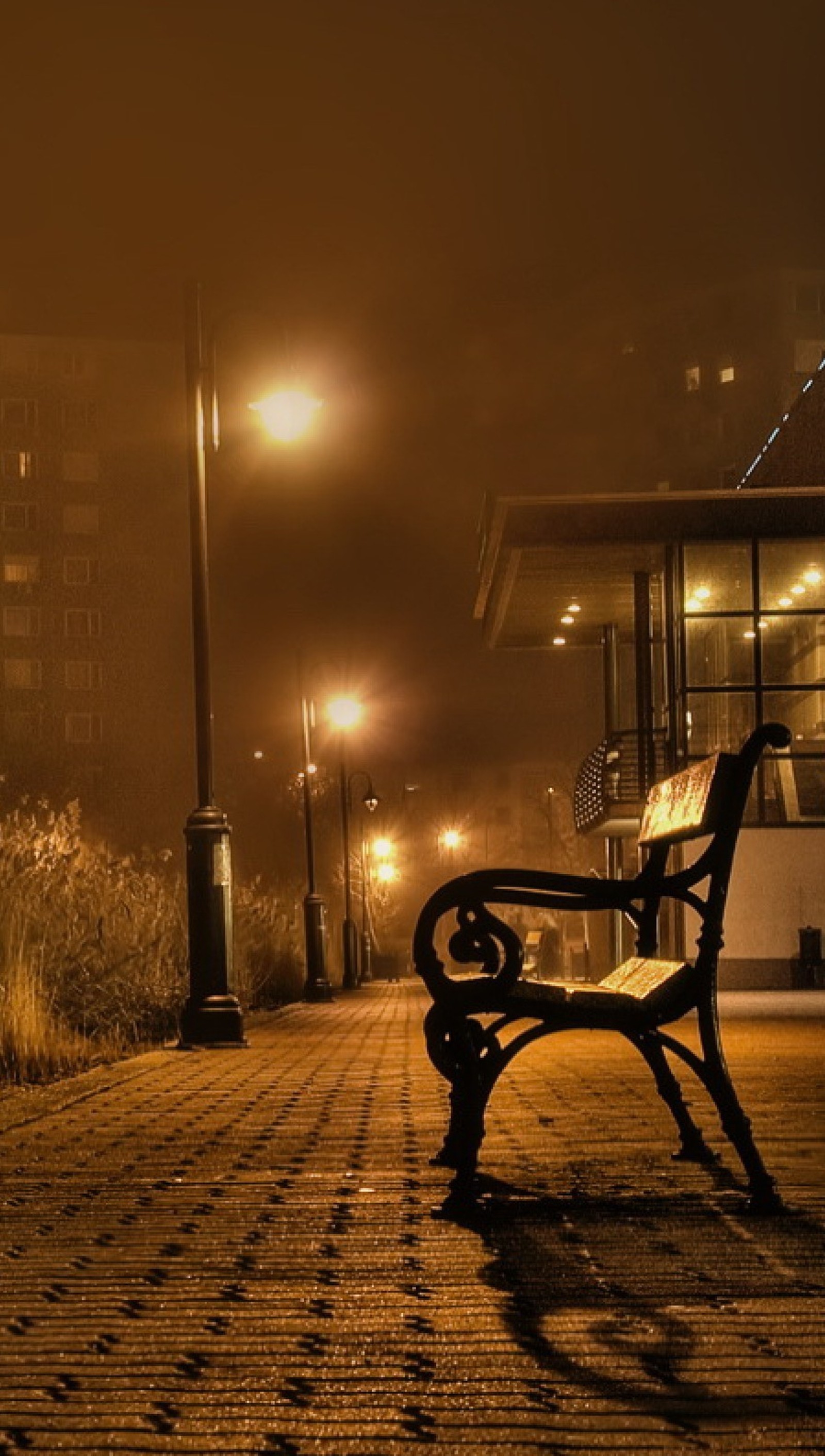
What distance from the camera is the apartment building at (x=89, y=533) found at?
107 m

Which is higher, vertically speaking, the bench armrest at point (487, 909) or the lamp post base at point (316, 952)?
the bench armrest at point (487, 909)

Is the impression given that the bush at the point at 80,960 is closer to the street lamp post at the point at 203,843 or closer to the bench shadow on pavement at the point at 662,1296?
the street lamp post at the point at 203,843

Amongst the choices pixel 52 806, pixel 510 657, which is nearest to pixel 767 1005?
pixel 52 806

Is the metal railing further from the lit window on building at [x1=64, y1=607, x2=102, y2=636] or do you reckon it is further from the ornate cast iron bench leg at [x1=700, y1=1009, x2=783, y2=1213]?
the lit window on building at [x1=64, y1=607, x2=102, y2=636]

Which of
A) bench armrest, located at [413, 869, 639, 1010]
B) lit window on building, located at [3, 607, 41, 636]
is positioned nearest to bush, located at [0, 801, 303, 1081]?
bench armrest, located at [413, 869, 639, 1010]

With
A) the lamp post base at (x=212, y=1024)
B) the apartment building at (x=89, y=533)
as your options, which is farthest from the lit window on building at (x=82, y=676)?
the lamp post base at (x=212, y=1024)

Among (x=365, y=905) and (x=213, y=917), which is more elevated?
(x=213, y=917)

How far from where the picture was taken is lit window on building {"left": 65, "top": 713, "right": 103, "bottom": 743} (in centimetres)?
10469

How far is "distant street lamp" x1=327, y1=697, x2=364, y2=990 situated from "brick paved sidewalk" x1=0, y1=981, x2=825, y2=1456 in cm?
3266

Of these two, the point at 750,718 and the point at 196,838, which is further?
the point at 750,718

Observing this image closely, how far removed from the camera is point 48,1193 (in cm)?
633

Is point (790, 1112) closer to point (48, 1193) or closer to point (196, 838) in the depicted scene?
point (48, 1193)

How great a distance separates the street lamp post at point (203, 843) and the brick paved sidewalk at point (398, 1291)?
650 cm

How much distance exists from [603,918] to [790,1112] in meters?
37.3
